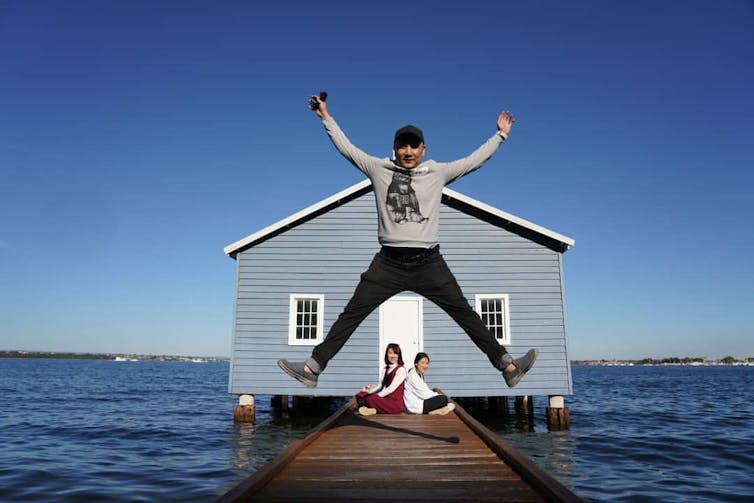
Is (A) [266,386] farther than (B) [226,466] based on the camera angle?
Yes

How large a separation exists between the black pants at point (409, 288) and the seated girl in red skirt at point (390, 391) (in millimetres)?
4328

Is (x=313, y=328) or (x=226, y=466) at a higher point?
(x=313, y=328)

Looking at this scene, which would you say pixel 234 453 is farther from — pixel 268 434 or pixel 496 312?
pixel 496 312

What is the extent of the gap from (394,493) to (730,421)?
19.4m

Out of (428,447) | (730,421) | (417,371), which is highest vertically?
(417,371)

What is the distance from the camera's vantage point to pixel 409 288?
13.5ft

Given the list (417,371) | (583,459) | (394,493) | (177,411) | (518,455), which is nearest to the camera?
(394,493)

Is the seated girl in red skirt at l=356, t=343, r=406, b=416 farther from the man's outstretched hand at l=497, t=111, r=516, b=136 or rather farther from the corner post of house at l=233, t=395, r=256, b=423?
the corner post of house at l=233, t=395, r=256, b=423

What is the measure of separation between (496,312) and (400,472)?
1127 centimetres

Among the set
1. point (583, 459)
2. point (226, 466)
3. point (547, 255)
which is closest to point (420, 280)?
point (226, 466)

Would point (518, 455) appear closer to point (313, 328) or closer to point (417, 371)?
point (417, 371)

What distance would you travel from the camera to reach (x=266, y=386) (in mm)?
14305

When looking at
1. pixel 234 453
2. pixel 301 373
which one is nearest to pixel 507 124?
pixel 301 373

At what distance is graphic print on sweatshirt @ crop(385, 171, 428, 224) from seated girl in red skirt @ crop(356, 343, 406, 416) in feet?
15.7
